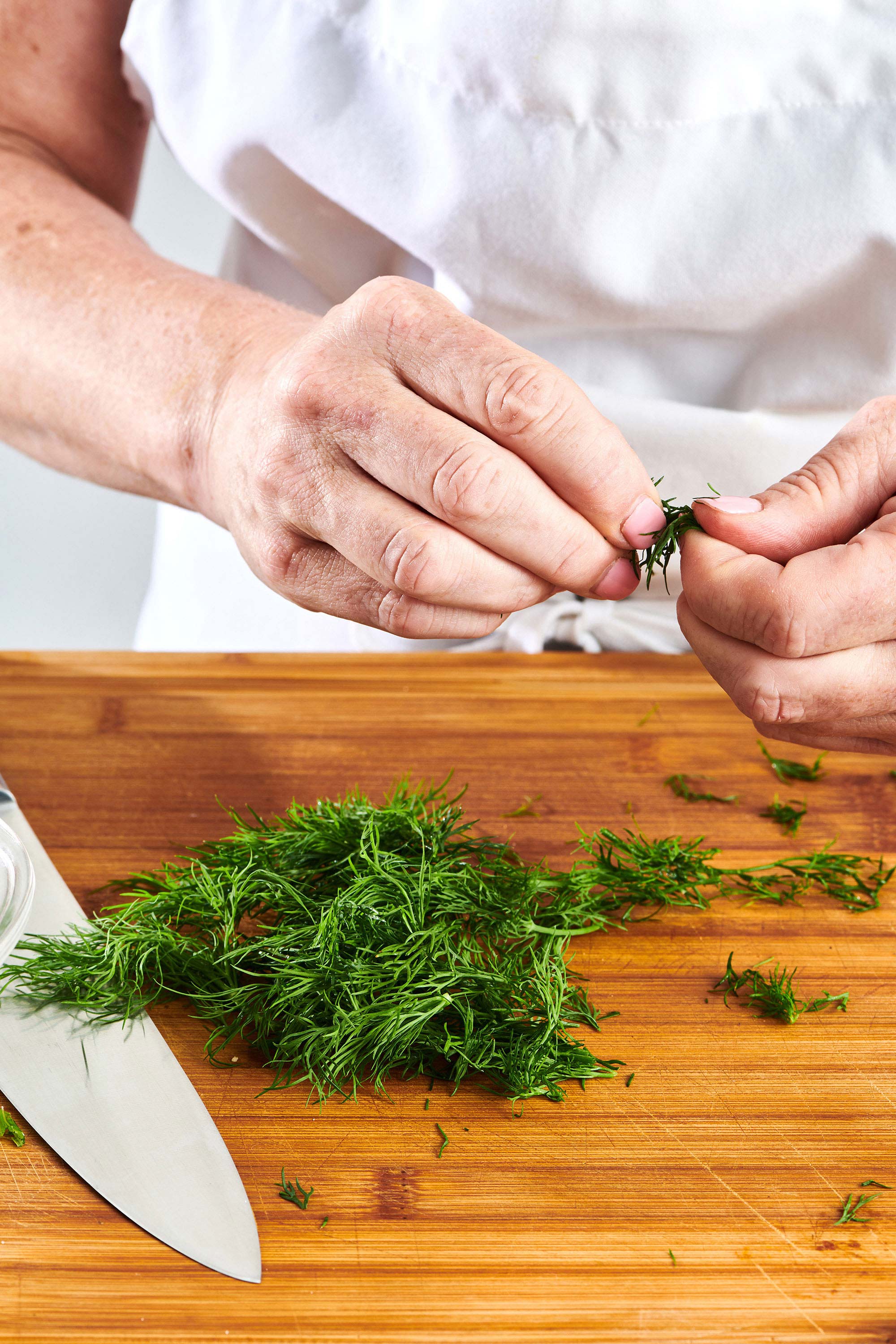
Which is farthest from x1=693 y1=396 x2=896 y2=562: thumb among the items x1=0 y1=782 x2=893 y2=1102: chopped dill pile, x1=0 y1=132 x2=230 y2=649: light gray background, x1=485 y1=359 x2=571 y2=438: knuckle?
x1=0 y1=132 x2=230 y2=649: light gray background

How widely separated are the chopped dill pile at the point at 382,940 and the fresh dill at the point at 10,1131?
0.26 ft

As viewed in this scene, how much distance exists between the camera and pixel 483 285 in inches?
45.4

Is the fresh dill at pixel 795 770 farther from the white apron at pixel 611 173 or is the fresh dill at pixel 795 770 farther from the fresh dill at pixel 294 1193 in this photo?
the fresh dill at pixel 294 1193

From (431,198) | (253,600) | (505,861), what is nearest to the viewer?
(505,861)

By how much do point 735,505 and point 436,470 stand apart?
22 cm

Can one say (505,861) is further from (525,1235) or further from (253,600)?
(253,600)

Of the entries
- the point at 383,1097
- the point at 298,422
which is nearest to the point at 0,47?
the point at 298,422

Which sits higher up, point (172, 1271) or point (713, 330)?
point (713, 330)

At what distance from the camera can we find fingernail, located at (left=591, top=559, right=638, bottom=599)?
758 millimetres

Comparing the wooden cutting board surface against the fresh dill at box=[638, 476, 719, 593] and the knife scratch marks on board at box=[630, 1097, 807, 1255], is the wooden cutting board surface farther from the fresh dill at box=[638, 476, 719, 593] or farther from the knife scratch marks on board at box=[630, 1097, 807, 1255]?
the fresh dill at box=[638, 476, 719, 593]

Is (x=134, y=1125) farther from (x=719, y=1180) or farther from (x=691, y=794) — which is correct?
(x=691, y=794)

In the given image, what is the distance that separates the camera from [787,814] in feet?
3.13

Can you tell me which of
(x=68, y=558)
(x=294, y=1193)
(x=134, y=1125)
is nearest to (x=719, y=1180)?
(x=294, y=1193)

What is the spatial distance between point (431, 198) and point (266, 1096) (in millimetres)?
881
